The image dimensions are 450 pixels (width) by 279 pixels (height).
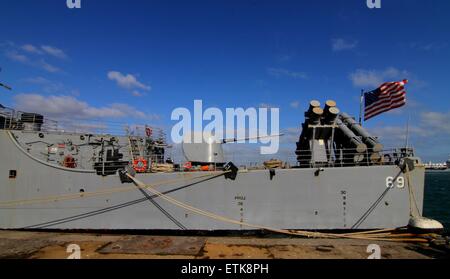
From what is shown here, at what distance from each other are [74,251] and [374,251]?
671cm

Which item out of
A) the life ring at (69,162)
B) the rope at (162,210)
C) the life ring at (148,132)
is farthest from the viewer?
the life ring at (148,132)

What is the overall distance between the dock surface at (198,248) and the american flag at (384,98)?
16.7 feet

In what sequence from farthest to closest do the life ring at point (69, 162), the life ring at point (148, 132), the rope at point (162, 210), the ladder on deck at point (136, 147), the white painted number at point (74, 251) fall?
the life ring at point (148, 132)
the ladder on deck at point (136, 147)
the life ring at point (69, 162)
the rope at point (162, 210)
the white painted number at point (74, 251)

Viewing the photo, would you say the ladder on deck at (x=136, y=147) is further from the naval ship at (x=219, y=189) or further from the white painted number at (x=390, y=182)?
the white painted number at (x=390, y=182)

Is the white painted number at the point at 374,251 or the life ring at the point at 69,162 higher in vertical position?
the life ring at the point at 69,162

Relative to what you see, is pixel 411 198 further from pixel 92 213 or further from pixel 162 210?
pixel 92 213

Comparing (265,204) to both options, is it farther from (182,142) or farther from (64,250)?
(64,250)

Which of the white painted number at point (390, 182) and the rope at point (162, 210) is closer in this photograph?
the white painted number at point (390, 182)

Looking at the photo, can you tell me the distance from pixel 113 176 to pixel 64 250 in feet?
12.2

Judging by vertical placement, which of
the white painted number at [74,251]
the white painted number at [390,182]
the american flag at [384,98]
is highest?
the american flag at [384,98]

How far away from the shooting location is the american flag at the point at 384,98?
1029 centimetres

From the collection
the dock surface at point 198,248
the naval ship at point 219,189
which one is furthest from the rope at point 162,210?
the dock surface at point 198,248
